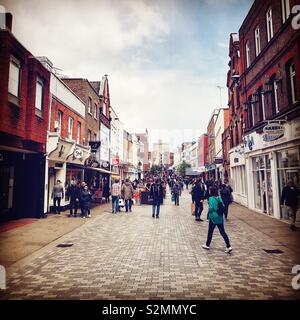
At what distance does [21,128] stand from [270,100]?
12170 mm

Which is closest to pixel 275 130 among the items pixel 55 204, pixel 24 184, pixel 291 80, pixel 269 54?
pixel 291 80

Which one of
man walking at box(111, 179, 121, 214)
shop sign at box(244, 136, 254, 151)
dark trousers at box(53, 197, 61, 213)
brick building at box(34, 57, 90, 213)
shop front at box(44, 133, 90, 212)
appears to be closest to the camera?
shop front at box(44, 133, 90, 212)

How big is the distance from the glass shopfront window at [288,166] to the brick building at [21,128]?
38.4ft

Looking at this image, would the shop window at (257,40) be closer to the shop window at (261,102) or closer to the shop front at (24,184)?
the shop window at (261,102)

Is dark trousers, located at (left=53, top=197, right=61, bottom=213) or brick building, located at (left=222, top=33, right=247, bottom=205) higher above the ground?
brick building, located at (left=222, top=33, right=247, bottom=205)

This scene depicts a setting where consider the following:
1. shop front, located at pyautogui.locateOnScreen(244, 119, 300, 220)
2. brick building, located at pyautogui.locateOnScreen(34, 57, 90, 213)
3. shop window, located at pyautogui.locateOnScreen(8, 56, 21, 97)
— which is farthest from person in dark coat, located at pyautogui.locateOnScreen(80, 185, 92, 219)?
shop front, located at pyautogui.locateOnScreen(244, 119, 300, 220)

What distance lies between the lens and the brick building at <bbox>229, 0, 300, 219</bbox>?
1055 centimetres

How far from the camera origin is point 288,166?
37.0 ft

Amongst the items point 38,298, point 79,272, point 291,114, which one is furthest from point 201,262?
point 291,114

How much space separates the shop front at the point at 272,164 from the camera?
35.1 feet

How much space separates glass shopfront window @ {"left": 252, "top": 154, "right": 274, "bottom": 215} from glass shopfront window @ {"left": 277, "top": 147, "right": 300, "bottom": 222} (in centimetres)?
120

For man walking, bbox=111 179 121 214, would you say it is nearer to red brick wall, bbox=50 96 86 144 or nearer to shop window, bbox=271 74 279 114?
red brick wall, bbox=50 96 86 144

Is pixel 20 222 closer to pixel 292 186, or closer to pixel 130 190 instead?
pixel 130 190

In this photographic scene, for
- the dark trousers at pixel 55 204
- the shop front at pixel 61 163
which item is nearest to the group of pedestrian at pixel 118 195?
the dark trousers at pixel 55 204
